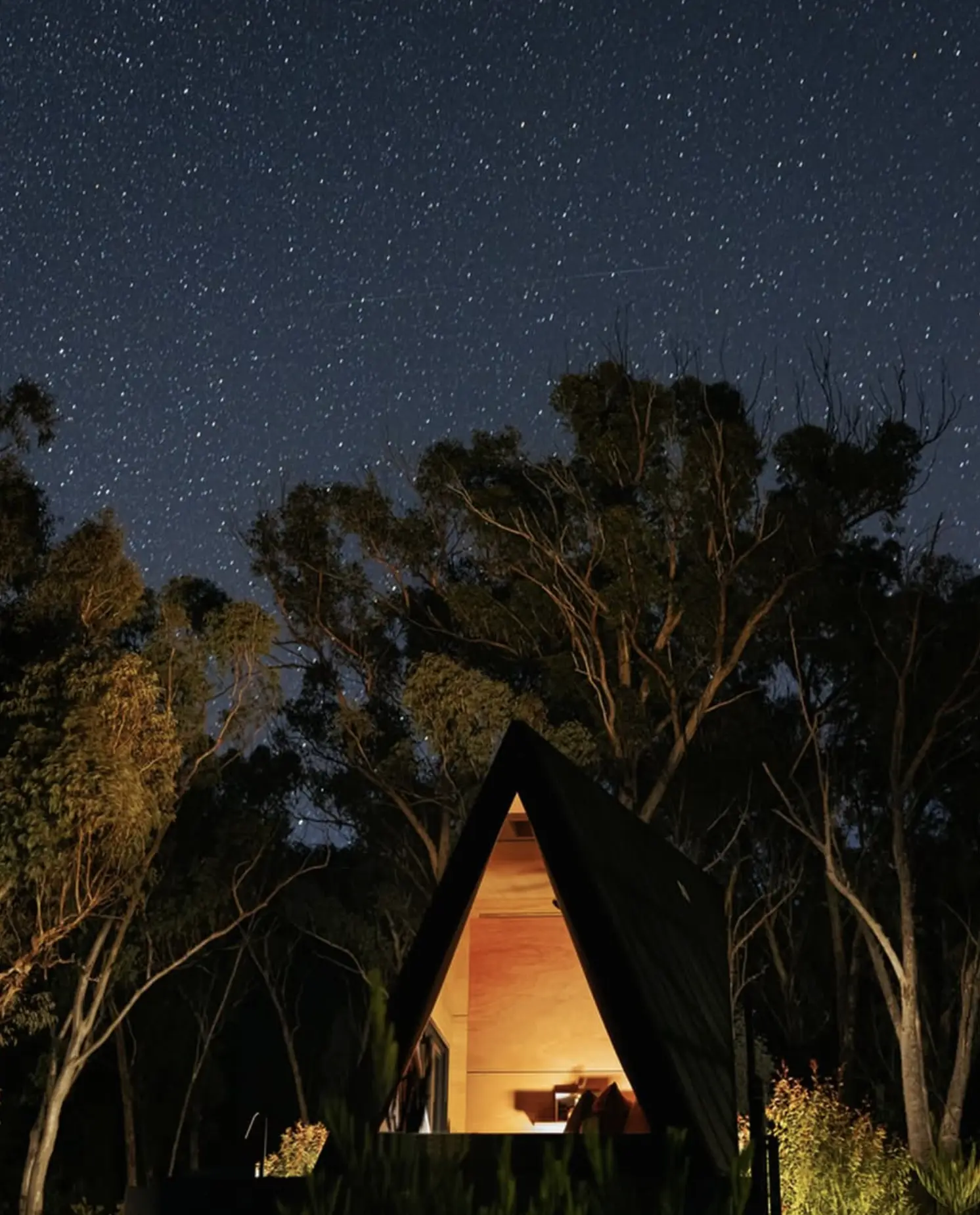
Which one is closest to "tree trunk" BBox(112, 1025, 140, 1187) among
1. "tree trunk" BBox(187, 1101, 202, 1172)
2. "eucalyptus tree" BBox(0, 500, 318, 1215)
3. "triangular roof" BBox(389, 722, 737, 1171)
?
"tree trunk" BBox(187, 1101, 202, 1172)

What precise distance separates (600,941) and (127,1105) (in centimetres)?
2121

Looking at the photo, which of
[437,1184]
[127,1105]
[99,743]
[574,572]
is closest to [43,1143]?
[99,743]

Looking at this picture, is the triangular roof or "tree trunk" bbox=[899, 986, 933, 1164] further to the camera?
"tree trunk" bbox=[899, 986, 933, 1164]

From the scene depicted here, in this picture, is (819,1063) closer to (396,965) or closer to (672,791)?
(672,791)

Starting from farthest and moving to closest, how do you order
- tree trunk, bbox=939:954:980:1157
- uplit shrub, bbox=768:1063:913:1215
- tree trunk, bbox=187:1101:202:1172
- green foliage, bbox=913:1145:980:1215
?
1. tree trunk, bbox=187:1101:202:1172
2. tree trunk, bbox=939:954:980:1157
3. green foliage, bbox=913:1145:980:1215
4. uplit shrub, bbox=768:1063:913:1215

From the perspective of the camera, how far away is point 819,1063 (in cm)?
2484

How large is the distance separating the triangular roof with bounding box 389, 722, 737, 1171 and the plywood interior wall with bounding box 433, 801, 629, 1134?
222 cm

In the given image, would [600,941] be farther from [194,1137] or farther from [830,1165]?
[194,1137]

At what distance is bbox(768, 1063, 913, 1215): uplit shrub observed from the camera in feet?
36.8

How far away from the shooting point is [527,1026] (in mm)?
10117

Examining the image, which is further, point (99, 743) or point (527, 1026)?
point (99, 743)

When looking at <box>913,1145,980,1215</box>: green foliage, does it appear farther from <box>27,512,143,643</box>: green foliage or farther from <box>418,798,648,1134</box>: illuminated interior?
<box>27,512,143,643</box>: green foliage

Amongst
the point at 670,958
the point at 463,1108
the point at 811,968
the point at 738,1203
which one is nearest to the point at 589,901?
the point at 670,958

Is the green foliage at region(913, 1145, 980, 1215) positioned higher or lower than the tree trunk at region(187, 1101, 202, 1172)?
lower
